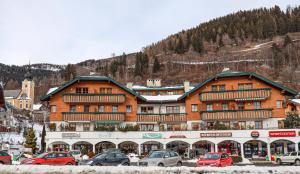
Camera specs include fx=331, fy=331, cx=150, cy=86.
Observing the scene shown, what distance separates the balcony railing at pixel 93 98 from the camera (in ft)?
156

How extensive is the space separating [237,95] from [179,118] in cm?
890

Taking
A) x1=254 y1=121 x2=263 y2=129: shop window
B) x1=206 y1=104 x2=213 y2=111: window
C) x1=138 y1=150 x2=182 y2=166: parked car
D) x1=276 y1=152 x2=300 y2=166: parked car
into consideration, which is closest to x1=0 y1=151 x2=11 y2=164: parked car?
x1=138 y1=150 x2=182 y2=166: parked car

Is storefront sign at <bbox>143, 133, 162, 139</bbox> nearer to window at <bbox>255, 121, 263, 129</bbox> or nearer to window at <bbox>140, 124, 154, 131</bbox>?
window at <bbox>140, 124, 154, 131</bbox>

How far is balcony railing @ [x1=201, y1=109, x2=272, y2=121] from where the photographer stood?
148ft

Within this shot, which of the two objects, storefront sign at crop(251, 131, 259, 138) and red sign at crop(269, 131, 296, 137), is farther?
storefront sign at crop(251, 131, 259, 138)

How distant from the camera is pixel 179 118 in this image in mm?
48438

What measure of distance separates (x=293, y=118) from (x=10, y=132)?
221 ft

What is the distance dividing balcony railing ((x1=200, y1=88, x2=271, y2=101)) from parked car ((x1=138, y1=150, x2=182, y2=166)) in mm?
23518

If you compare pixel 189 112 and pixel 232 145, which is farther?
pixel 189 112

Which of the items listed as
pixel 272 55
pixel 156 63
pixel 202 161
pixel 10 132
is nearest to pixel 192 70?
pixel 156 63

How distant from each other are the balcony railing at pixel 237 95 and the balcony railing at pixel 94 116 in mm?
12294

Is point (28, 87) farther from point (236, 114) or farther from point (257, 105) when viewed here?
point (257, 105)

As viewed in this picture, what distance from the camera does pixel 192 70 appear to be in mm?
170750

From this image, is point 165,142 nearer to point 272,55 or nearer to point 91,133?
point 91,133
